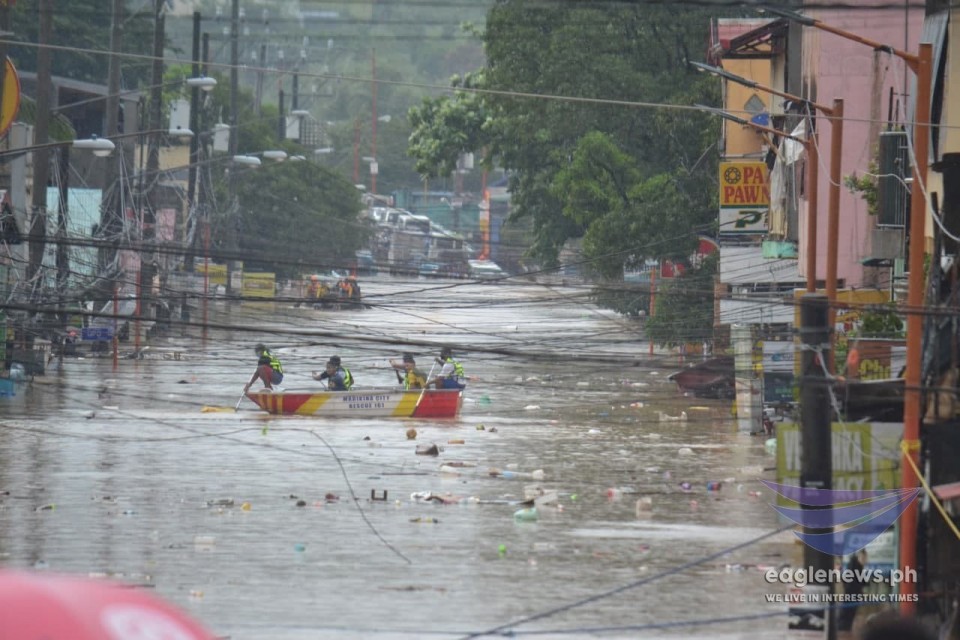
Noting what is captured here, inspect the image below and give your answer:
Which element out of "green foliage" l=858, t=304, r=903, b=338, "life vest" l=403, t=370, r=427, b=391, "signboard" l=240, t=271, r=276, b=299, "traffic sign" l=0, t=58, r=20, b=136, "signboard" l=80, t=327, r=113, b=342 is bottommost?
"life vest" l=403, t=370, r=427, b=391

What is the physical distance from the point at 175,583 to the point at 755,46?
18997 millimetres

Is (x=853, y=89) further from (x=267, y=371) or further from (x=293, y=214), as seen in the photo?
(x=293, y=214)

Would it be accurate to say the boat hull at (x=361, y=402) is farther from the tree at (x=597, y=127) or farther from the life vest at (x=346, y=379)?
the tree at (x=597, y=127)

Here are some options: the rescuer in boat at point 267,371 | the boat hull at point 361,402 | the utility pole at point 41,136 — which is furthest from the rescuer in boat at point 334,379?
the utility pole at point 41,136

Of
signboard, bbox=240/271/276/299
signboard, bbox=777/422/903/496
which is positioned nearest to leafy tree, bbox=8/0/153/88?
signboard, bbox=240/271/276/299

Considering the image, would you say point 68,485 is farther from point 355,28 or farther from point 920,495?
point 355,28

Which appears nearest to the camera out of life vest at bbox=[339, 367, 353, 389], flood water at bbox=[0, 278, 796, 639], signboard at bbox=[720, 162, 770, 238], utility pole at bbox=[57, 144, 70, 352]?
flood water at bbox=[0, 278, 796, 639]

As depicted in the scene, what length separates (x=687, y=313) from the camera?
41.7 metres

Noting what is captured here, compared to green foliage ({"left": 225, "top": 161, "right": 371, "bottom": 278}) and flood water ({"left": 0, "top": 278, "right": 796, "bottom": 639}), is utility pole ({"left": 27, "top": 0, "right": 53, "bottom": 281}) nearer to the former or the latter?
flood water ({"left": 0, "top": 278, "right": 796, "bottom": 639})

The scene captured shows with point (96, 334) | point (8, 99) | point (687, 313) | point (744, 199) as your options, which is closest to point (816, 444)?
point (8, 99)

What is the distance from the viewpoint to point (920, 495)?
13.6 meters

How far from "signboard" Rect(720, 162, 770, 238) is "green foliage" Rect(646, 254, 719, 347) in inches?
344

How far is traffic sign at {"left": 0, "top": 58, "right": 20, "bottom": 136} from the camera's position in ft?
79.2

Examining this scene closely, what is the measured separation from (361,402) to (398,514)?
12.9 metres
